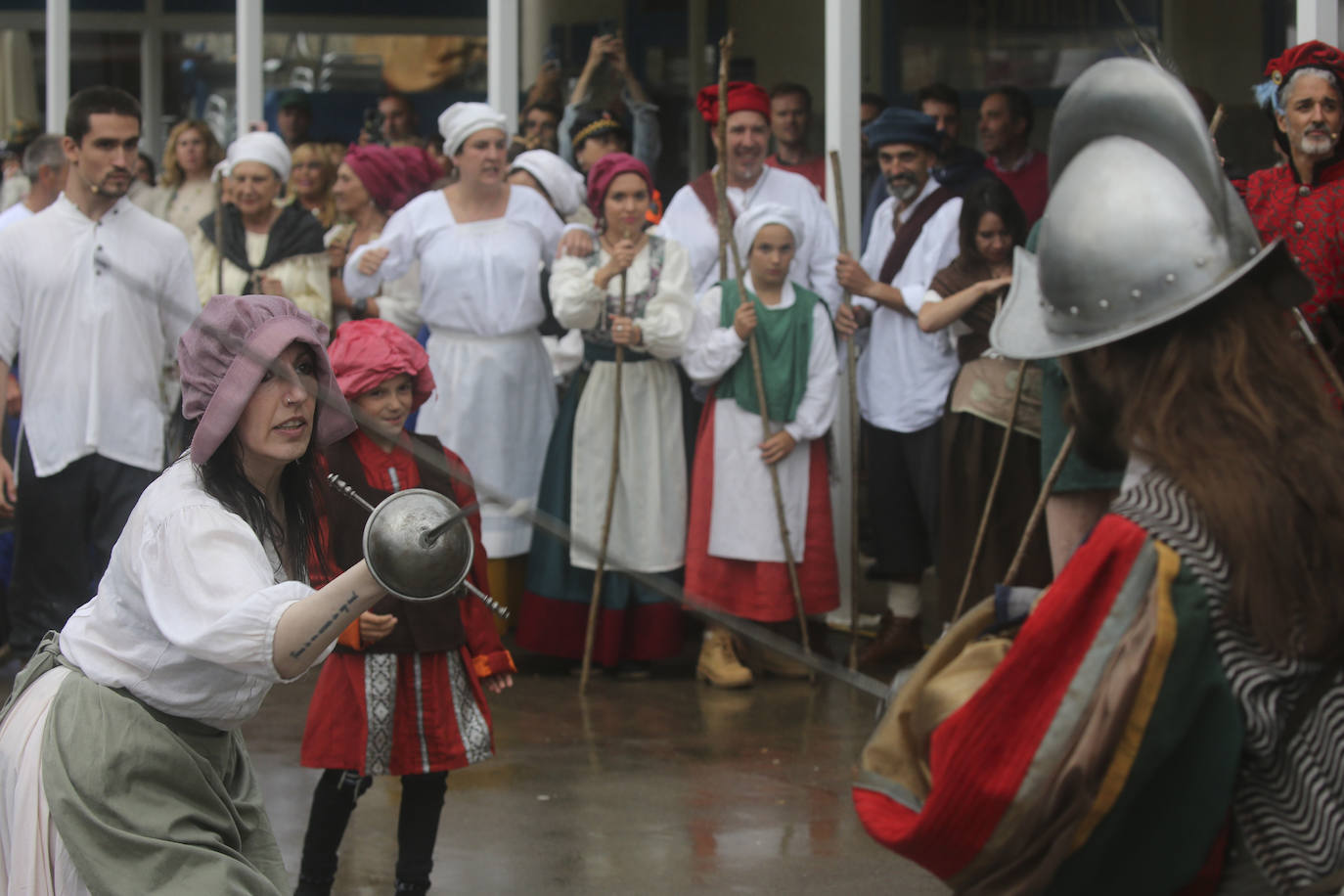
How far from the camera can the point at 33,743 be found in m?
2.72

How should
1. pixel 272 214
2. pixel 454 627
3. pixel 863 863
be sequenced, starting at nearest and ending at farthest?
pixel 454 627, pixel 863 863, pixel 272 214

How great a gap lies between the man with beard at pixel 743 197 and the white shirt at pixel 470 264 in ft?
2.05

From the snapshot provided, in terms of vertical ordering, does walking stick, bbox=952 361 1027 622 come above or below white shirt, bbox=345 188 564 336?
below

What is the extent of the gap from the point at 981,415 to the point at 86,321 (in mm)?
3116

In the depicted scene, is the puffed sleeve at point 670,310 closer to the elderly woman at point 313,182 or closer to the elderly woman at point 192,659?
the elderly woman at point 313,182

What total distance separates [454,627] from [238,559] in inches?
57.0

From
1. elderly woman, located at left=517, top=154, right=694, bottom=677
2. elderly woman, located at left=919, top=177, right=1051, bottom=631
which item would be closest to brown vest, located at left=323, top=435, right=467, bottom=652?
elderly woman, located at left=517, top=154, right=694, bottom=677

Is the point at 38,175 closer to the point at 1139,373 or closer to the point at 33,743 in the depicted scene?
the point at 33,743

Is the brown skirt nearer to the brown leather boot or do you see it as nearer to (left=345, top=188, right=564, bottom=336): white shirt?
the brown leather boot

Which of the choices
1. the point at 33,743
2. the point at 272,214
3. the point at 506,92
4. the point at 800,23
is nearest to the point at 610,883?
the point at 33,743

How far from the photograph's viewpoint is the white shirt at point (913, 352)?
6.59m

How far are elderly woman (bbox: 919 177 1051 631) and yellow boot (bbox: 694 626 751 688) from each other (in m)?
0.78

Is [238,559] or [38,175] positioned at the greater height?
[38,175]

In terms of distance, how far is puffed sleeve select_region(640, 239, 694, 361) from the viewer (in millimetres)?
6309
